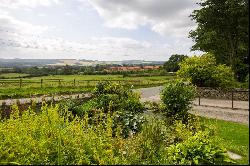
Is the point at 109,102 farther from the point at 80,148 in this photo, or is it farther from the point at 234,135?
the point at 80,148

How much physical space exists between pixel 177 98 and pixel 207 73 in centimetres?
1434

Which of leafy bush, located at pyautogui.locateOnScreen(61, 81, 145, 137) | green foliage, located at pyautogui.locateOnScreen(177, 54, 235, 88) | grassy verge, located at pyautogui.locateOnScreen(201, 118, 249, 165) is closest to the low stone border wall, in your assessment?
green foliage, located at pyautogui.locateOnScreen(177, 54, 235, 88)

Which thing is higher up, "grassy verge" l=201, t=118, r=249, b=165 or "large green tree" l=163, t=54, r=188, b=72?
"large green tree" l=163, t=54, r=188, b=72

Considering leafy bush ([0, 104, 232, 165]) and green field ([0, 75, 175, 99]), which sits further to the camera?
green field ([0, 75, 175, 99])

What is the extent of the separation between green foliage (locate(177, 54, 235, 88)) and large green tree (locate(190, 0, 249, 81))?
352cm

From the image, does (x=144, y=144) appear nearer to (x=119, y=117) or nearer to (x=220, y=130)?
(x=119, y=117)

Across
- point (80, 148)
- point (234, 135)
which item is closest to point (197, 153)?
point (80, 148)

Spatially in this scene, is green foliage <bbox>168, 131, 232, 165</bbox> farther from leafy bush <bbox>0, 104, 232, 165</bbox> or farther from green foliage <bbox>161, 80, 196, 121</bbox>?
green foliage <bbox>161, 80, 196, 121</bbox>

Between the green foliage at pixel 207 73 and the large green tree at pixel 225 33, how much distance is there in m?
3.52

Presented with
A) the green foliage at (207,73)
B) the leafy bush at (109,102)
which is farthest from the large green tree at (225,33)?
the leafy bush at (109,102)

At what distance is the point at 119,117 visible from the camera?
1371 cm

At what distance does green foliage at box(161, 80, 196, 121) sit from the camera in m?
17.6

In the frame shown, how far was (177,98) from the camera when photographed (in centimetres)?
1780

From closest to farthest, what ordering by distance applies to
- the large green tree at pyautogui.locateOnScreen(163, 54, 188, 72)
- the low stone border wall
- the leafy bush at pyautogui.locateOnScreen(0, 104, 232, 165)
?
the leafy bush at pyautogui.locateOnScreen(0, 104, 232, 165), the low stone border wall, the large green tree at pyautogui.locateOnScreen(163, 54, 188, 72)
